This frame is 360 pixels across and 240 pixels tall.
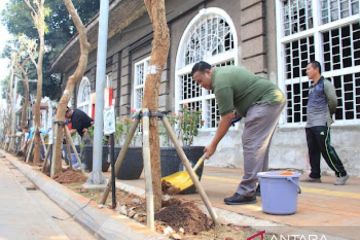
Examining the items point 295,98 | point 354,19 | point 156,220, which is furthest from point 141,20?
point 156,220

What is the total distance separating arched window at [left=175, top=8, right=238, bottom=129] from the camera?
11.0 m

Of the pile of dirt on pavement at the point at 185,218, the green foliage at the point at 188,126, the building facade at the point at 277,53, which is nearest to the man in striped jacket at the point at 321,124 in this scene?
the building facade at the point at 277,53

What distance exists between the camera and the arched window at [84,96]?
21.9m

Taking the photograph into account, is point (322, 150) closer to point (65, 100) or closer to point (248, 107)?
point (248, 107)

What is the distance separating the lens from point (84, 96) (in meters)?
23.1

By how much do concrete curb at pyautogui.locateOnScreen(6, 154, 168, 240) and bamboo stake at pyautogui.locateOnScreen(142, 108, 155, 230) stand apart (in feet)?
0.34

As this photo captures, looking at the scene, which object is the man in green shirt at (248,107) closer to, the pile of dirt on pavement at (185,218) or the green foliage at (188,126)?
the pile of dirt on pavement at (185,218)

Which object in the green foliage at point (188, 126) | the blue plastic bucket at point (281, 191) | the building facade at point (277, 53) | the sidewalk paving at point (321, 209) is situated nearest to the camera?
the sidewalk paving at point (321, 209)

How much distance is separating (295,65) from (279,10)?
52.2 inches

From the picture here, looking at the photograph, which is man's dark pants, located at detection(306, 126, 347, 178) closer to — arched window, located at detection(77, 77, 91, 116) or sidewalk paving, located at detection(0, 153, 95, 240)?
sidewalk paving, located at detection(0, 153, 95, 240)

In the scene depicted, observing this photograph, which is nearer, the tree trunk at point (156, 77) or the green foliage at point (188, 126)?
the tree trunk at point (156, 77)

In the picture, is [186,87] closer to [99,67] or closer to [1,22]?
[99,67]

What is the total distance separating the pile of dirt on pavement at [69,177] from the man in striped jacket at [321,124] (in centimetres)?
423

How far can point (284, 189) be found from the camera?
12.7ft
